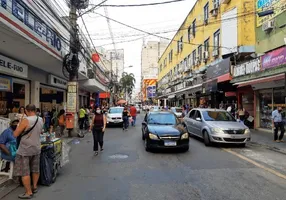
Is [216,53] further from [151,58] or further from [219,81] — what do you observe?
A: [151,58]

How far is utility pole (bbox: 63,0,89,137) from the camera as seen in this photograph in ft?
50.9

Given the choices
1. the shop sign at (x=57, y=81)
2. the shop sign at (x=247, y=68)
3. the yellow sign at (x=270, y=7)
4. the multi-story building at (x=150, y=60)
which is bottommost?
the shop sign at (x=57, y=81)

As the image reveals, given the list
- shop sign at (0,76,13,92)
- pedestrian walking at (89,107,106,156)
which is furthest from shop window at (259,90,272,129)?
shop sign at (0,76,13,92)

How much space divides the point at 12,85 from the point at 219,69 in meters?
15.1

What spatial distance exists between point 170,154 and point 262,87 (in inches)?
407

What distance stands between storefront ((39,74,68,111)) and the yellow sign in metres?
13.9

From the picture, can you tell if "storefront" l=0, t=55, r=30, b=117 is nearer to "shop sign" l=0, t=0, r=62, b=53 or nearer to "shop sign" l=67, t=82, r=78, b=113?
"shop sign" l=0, t=0, r=62, b=53

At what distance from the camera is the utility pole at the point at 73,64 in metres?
15.5

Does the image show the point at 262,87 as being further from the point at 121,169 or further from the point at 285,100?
the point at 121,169

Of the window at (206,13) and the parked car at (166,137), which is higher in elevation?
the window at (206,13)

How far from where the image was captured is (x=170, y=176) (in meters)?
7.14

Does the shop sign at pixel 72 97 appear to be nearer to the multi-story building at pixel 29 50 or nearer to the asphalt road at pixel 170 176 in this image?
the multi-story building at pixel 29 50

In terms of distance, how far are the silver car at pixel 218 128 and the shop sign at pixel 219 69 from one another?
8201 mm

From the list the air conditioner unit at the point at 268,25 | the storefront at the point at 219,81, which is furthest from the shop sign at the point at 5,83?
the air conditioner unit at the point at 268,25
